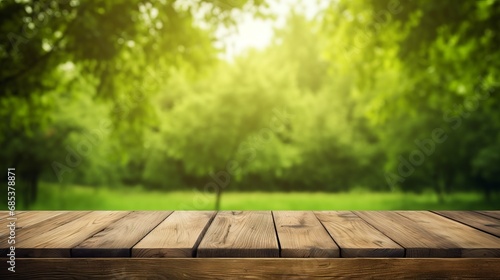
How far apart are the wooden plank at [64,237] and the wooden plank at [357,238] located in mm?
1239

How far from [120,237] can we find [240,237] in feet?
1.94

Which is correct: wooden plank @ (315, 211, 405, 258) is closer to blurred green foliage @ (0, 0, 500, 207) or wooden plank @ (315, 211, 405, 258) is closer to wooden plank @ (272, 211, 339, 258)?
wooden plank @ (272, 211, 339, 258)

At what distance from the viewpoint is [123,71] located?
7703 millimetres

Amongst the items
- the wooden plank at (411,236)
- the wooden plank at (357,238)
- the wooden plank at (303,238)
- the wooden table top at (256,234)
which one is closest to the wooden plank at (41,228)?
the wooden table top at (256,234)

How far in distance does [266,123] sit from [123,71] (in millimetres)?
8537

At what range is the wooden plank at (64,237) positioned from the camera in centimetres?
198

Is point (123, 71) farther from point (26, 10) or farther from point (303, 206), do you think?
point (303, 206)

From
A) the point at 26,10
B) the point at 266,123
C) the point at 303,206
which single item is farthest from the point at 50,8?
the point at 303,206

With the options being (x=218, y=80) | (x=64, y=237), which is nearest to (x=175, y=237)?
(x=64, y=237)

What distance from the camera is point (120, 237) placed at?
2195mm

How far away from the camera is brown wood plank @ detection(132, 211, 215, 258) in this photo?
6.42 feet

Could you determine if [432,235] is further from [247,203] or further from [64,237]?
[247,203]

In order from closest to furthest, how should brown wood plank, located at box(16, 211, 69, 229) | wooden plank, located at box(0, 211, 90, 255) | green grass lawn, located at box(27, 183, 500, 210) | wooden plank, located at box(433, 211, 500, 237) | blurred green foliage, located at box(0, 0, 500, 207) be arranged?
wooden plank, located at box(0, 211, 90, 255) → wooden plank, located at box(433, 211, 500, 237) → brown wood plank, located at box(16, 211, 69, 229) → blurred green foliage, located at box(0, 0, 500, 207) → green grass lawn, located at box(27, 183, 500, 210)

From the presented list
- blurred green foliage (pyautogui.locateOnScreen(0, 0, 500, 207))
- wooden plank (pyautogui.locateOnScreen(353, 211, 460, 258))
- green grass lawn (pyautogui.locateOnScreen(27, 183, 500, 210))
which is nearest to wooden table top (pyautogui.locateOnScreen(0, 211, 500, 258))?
wooden plank (pyautogui.locateOnScreen(353, 211, 460, 258))
